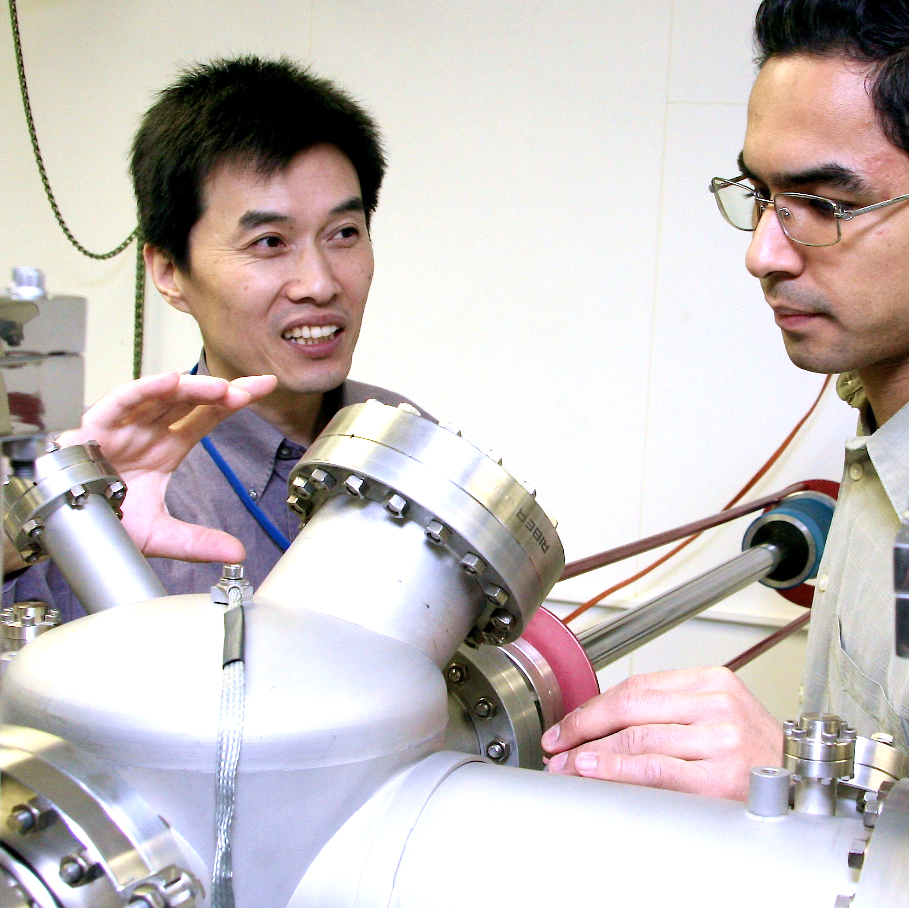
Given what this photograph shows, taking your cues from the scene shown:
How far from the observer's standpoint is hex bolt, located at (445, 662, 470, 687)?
717 millimetres

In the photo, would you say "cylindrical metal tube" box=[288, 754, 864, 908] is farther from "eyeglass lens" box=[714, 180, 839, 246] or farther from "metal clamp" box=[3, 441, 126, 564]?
"eyeglass lens" box=[714, 180, 839, 246]

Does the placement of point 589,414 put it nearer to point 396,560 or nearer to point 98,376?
point 98,376

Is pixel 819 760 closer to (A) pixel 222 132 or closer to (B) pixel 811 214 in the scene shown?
(B) pixel 811 214

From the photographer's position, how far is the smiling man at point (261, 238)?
138cm

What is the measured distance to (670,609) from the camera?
119 centimetres

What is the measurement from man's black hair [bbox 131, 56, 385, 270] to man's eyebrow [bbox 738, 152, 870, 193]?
682 mm

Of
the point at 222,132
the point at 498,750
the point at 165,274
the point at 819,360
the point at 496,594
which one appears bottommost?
the point at 498,750

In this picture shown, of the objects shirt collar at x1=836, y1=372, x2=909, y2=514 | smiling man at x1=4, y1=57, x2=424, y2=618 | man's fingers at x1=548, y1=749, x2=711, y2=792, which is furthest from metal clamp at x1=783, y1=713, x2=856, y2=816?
smiling man at x1=4, y1=57, x2=424, y2=618

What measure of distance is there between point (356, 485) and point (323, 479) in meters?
0.03

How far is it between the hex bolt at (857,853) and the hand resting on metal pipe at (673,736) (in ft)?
0.59

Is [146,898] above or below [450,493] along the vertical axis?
below

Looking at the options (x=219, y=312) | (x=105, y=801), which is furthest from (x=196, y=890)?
(x=219, y=312)

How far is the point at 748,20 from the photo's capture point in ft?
7.68

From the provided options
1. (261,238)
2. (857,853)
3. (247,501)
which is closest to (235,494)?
(247,501)
